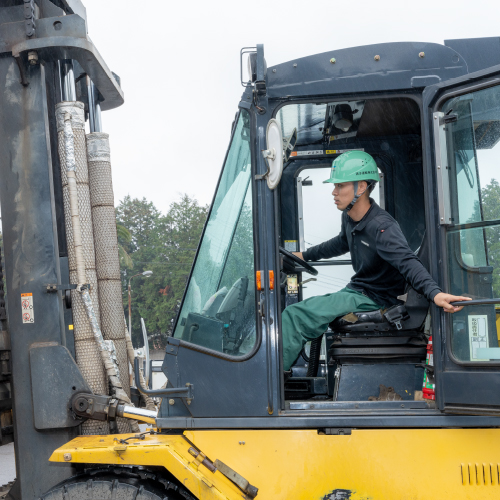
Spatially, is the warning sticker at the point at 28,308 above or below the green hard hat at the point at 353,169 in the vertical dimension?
below

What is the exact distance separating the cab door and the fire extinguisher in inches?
5.5

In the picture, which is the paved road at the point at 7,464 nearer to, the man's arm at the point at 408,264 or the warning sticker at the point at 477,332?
the man's arm at the point at 408,264

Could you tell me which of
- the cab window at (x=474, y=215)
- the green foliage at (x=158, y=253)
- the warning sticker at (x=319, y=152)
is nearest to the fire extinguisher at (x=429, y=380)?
the cab window at (x=474, y=215)

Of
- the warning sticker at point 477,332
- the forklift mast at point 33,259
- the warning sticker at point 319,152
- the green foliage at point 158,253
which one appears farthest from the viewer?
→ the green foliage at point 158,253

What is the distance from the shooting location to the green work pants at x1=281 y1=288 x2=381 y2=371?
3.18m

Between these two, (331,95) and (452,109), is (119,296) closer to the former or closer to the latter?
(331,95)

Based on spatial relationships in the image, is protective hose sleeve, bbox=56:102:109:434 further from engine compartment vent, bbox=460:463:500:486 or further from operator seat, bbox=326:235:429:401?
engine compartment vent, bbox=460:463:500:486

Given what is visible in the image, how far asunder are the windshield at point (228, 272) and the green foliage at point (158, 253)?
2965cm

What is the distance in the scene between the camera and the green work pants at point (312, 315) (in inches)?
125

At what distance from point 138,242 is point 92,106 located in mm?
36417

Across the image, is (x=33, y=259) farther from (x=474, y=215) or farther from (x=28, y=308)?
(x=474, y=215)

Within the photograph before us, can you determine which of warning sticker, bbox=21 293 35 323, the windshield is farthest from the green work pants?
warning sticker, bbox=21 293 35 323

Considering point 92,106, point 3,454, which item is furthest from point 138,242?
point 92,106

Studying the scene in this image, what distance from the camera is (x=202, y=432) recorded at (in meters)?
2.92
